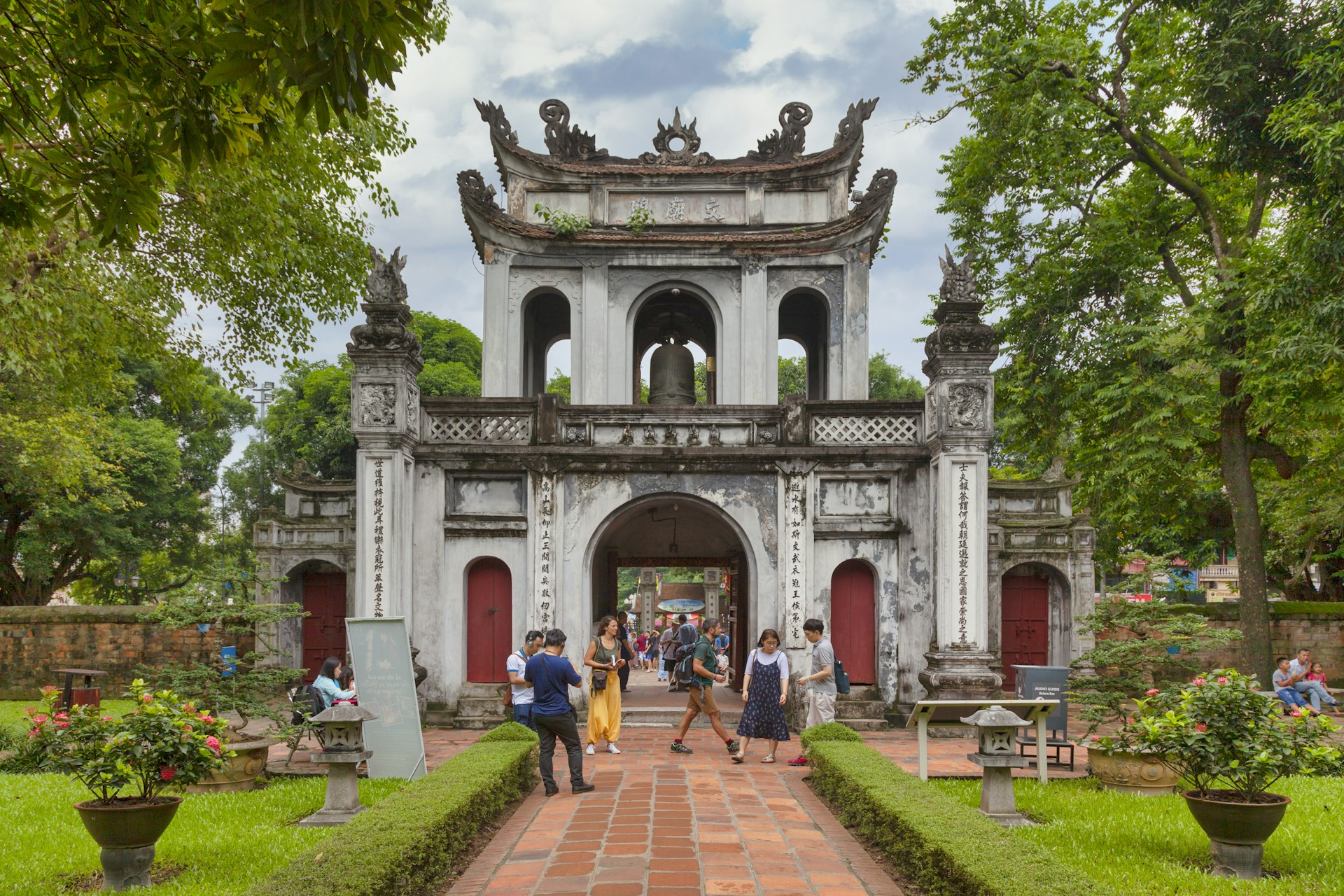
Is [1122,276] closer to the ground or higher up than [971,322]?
higher up

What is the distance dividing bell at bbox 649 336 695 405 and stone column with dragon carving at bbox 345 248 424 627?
461cm

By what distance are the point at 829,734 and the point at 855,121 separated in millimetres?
11416

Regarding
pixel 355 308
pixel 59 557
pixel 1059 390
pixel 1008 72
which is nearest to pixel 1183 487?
pixel 1059 390

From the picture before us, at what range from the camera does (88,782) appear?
6.74m

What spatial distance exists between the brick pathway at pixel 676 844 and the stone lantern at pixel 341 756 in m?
1.42

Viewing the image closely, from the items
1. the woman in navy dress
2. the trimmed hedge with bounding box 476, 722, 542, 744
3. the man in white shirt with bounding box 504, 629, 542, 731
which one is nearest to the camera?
the trimmed hedge with bounding box 476, 722, 542, 744

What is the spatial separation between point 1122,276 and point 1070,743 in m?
10.6

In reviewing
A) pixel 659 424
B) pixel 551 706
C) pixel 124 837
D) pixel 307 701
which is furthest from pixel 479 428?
pixel 124 837

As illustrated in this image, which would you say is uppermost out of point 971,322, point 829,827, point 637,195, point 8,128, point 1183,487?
point 637,195

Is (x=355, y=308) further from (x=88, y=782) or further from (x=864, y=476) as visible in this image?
(x=88, y=782)

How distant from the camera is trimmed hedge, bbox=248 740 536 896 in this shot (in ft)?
18.6

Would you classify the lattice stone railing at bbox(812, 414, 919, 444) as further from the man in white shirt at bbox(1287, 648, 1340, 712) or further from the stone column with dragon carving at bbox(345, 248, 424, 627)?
the man in white shirt at bbox(1287, 648, 1340, 712)

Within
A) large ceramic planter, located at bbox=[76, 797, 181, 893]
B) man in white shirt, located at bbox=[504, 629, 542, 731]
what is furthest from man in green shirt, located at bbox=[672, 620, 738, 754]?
large ceramic planter, located at bbox=[76, 797, 181, 893]

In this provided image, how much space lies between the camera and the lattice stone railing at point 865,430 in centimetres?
1505
